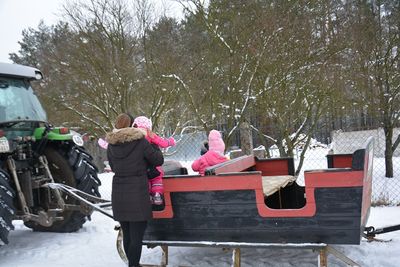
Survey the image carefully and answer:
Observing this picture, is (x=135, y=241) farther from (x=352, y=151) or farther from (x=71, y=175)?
(x=352, y=151)

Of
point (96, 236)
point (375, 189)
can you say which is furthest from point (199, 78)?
point (96, 236)

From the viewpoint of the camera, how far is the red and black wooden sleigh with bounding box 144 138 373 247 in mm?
3250

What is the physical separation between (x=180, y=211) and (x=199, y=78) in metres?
6.68

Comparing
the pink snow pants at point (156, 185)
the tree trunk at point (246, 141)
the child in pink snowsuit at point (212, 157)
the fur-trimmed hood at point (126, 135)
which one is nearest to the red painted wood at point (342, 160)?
the child in pink snowsuit at point (212, 157)

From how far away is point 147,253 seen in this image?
4.67 meters

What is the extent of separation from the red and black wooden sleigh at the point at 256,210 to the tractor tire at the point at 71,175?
2081 millimetres

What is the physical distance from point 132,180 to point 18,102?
2.46m

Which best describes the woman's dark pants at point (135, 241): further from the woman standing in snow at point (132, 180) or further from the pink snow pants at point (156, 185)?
the pink snow pants at point (156, 185)

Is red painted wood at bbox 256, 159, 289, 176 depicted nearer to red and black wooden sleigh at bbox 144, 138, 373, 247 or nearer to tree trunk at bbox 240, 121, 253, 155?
red and black wooden sleigh at bbox 144, 138, 373, 247

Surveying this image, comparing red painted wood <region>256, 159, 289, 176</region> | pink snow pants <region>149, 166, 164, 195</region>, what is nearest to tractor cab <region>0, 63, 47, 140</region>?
pink snow pants <region>149, 166, 164, 195</region>

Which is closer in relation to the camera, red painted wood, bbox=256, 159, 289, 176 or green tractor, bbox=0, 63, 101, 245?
green tractor, bbox=0, 63, 101, 245

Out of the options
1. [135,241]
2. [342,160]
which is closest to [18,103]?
[135,241]

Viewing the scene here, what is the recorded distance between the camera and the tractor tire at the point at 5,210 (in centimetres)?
436

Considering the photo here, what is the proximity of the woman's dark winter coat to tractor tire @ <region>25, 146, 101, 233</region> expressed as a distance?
1.97m
